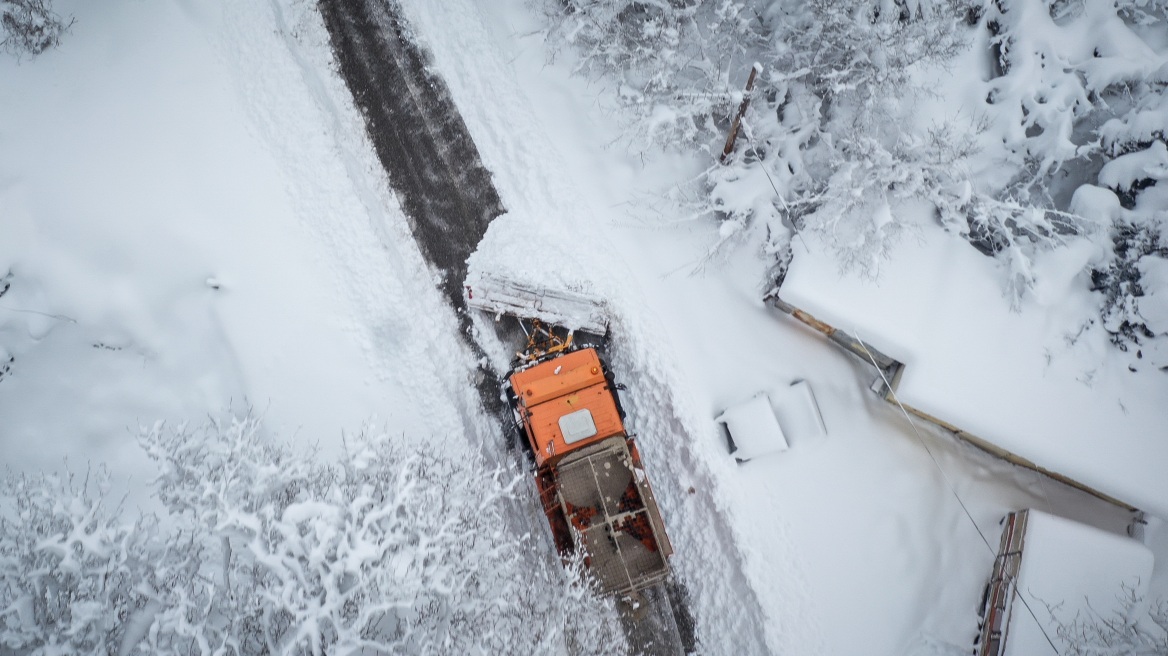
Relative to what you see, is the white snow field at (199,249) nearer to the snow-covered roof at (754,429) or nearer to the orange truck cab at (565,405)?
the orange truck cab at (565,405)

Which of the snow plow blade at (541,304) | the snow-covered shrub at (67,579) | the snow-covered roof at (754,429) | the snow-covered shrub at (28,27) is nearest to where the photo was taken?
the snow-covered shrub at (67,579)

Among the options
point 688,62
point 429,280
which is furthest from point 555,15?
point 429,280

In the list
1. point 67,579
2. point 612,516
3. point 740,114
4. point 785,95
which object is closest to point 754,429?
point 612,516

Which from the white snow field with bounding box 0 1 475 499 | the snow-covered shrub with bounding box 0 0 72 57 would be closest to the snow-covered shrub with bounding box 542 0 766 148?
the white snow field with bounding box 0 1 475 499

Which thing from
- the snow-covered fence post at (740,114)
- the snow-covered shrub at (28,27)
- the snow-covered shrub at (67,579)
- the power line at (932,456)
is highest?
the snow-covered shrub at (28,27)

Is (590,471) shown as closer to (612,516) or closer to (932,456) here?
(612,516)

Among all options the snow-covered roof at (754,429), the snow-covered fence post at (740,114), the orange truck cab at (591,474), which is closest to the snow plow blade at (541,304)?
the orange truck cab at (591,474)

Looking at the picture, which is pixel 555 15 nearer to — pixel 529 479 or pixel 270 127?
pixel 270 127
